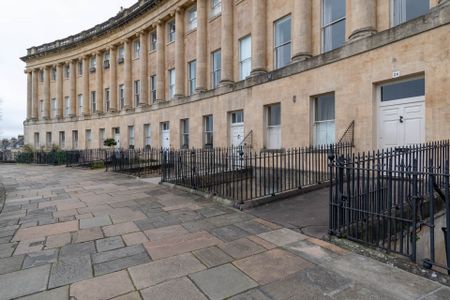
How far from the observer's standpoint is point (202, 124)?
17.9 meters

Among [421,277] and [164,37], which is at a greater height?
[164,37]

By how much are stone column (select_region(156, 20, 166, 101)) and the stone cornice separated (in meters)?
2.10

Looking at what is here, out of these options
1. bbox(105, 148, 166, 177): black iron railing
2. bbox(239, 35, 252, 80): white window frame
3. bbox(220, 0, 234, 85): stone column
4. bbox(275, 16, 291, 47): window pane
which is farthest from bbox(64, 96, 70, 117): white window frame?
bbox(275, 16, 291, 47): window pane

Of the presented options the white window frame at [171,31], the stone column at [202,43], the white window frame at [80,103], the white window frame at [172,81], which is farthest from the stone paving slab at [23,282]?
the white window frame at [80,103]

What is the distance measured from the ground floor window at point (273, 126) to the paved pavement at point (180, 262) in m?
7.42

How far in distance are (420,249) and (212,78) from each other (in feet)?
49.4

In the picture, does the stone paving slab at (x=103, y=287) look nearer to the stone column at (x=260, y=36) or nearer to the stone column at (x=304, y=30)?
the stone column at (x=304, y=30)

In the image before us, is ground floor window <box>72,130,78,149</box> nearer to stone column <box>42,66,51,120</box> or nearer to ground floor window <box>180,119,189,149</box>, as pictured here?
stone column <box>42,66,51,120</box>

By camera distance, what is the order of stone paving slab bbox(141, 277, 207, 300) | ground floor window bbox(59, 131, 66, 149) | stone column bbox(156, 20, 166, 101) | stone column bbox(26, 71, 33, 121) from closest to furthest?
stone paving slab bbox(141, 277, 207, 300) < stone column bbox(156, 20, 166, 101) < ground floor window bbox(59, 131, 66, 149) < stone column bbox(26, 71, 33, 121)

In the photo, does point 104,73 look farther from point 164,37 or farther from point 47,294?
point 47,294

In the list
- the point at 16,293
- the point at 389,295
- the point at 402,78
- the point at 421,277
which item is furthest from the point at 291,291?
the point at 402,78

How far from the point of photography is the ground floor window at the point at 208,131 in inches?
693

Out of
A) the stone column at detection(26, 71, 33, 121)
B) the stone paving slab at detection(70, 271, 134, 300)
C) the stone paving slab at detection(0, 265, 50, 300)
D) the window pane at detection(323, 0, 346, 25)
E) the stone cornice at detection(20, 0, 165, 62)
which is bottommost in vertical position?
the stone paving slab at detection(0, 265, 50, 300)

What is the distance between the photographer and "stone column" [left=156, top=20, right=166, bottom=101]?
21.9 meters
